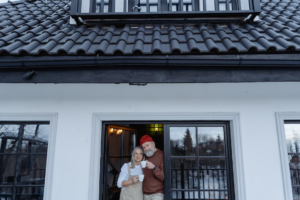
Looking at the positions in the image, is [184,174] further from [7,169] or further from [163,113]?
[7,169]

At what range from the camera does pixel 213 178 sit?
3.19 meters

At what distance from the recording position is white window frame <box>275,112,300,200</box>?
295 cm

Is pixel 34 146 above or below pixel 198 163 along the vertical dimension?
above

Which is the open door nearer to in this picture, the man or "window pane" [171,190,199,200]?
the man

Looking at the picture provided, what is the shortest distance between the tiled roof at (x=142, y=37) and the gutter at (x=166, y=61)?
0.07 meters

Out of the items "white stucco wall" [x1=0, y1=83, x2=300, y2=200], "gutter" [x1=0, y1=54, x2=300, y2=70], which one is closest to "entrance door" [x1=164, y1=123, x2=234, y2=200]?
"white stucco wall" [x1=0, y1=83, x2=300, y2=200]

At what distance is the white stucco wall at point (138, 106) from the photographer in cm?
304

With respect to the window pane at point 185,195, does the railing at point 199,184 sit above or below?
above

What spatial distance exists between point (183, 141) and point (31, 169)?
7.53ft

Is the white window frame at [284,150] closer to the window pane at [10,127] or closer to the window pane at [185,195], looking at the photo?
the window pane at [185,195]

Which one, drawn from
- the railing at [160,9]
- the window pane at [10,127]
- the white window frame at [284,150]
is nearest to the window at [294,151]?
the white window frame at [284,150]

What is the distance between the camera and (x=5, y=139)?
3.34 m

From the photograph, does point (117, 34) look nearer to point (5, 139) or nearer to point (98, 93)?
point (98, 93)

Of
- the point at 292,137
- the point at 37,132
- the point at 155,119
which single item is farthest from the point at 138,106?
the point at 292,137
